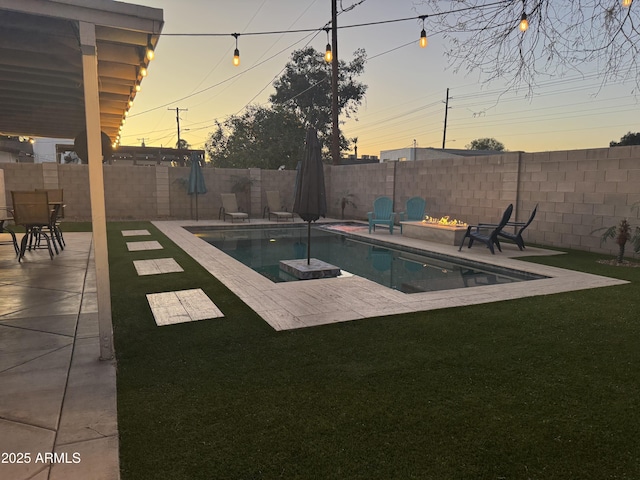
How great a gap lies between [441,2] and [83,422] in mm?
5116

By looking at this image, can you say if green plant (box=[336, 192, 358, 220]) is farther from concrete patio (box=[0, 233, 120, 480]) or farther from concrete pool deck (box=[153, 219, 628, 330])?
concrete patio (box=[0, 233, 120, 480])

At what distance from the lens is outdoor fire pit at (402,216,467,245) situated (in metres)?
9.03

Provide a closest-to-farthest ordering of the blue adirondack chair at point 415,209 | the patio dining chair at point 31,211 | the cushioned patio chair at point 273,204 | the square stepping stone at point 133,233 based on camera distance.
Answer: the patio dining chair at point 31,211 → the square stepping stone at point 133,233 → the blue adirondack chair at point 415,209 → the cushioned patio chair at point 273,204

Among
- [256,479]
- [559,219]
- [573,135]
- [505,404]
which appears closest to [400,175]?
[559,219]

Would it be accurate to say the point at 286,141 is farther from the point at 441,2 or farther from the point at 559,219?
the point at 441,2

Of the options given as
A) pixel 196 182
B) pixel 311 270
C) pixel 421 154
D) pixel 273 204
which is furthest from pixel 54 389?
pixel 421 154

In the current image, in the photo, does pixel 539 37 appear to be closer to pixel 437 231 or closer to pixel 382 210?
pixel 437 231

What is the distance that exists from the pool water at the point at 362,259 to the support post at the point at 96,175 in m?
3.02

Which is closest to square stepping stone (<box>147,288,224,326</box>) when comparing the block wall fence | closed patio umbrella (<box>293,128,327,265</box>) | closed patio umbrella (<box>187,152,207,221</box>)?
closed patio umbrella (<box>293,128,327,265</box>)

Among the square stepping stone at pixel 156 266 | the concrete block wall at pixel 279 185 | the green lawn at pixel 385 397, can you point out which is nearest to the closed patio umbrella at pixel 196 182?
the concrete block wall at pixel 279 185

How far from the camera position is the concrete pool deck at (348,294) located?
4.23 m

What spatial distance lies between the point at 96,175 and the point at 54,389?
1.42m

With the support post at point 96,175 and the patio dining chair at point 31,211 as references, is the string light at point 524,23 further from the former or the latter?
the patio dining chair at point 31,211

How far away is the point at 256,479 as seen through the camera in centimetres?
184
